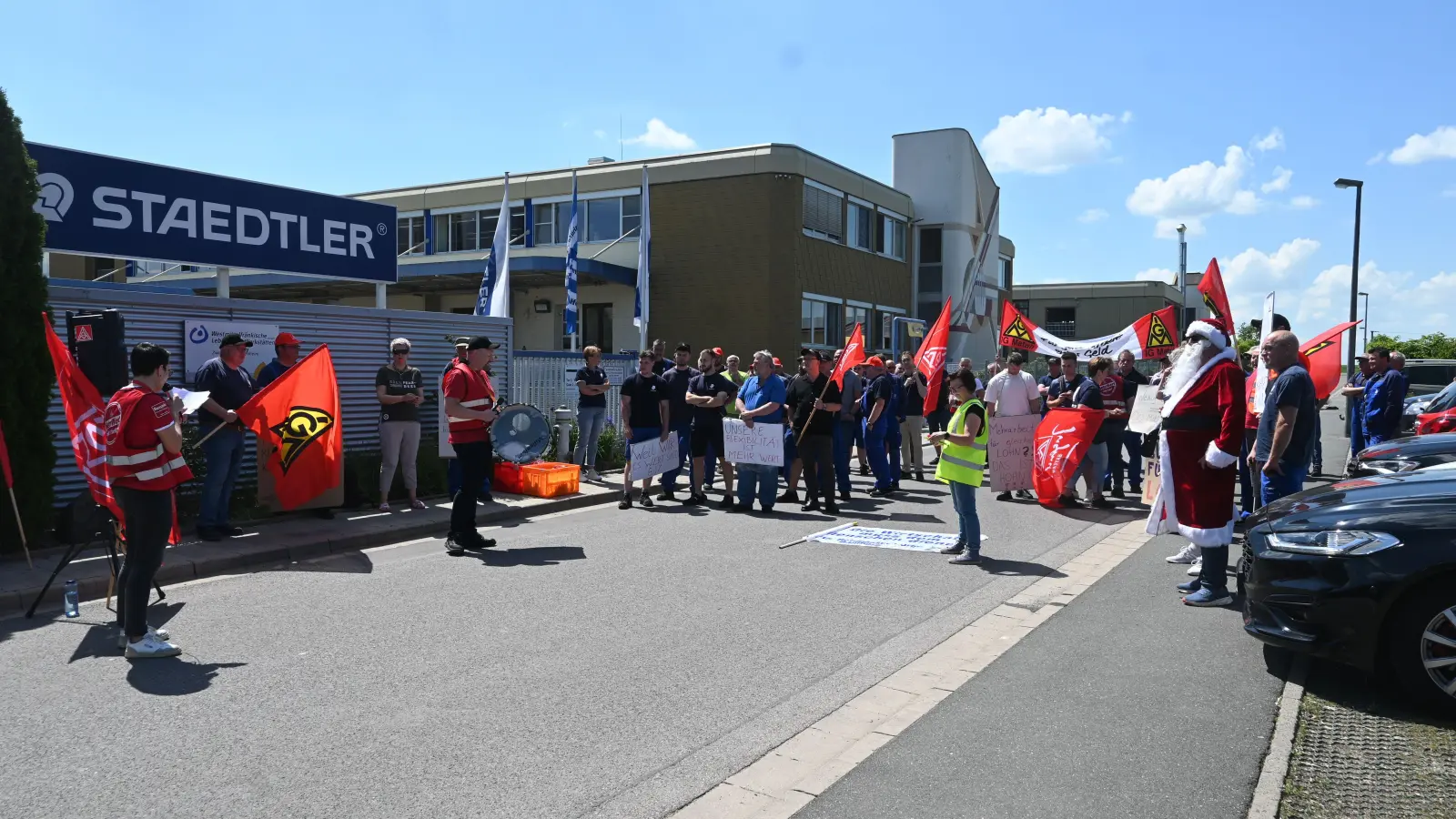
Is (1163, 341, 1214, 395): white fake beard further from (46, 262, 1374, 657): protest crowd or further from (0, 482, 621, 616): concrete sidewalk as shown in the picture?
(0, 482, 621, 616): concrete sidewalk

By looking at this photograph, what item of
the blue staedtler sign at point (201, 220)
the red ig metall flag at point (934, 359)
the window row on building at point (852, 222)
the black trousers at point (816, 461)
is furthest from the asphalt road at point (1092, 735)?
the window row on building at point (852, 222)

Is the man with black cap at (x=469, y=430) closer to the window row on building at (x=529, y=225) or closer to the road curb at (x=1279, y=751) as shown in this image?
the road curb at (x=1279, y=751)

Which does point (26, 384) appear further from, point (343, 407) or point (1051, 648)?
point (1051, 648)

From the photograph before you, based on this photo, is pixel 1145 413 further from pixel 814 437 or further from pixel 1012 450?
pixel 814 437

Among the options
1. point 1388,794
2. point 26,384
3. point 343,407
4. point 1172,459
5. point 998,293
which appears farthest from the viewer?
point 998,293

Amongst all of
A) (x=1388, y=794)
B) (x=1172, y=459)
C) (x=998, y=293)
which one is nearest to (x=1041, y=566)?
(x=1172, y=459)

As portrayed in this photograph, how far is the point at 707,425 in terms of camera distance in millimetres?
12664

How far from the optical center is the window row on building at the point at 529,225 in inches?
1256

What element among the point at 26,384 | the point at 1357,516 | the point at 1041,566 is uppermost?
the point at 26,384

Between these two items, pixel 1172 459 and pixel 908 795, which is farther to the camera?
pixel 1172 459

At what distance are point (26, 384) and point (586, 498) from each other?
6.08 m

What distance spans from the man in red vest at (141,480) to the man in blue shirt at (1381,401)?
13.6 m

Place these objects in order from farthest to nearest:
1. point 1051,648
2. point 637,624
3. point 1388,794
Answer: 1. point 637,624
2. point 1051,648
3. point 1388,794

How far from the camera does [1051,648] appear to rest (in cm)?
612
